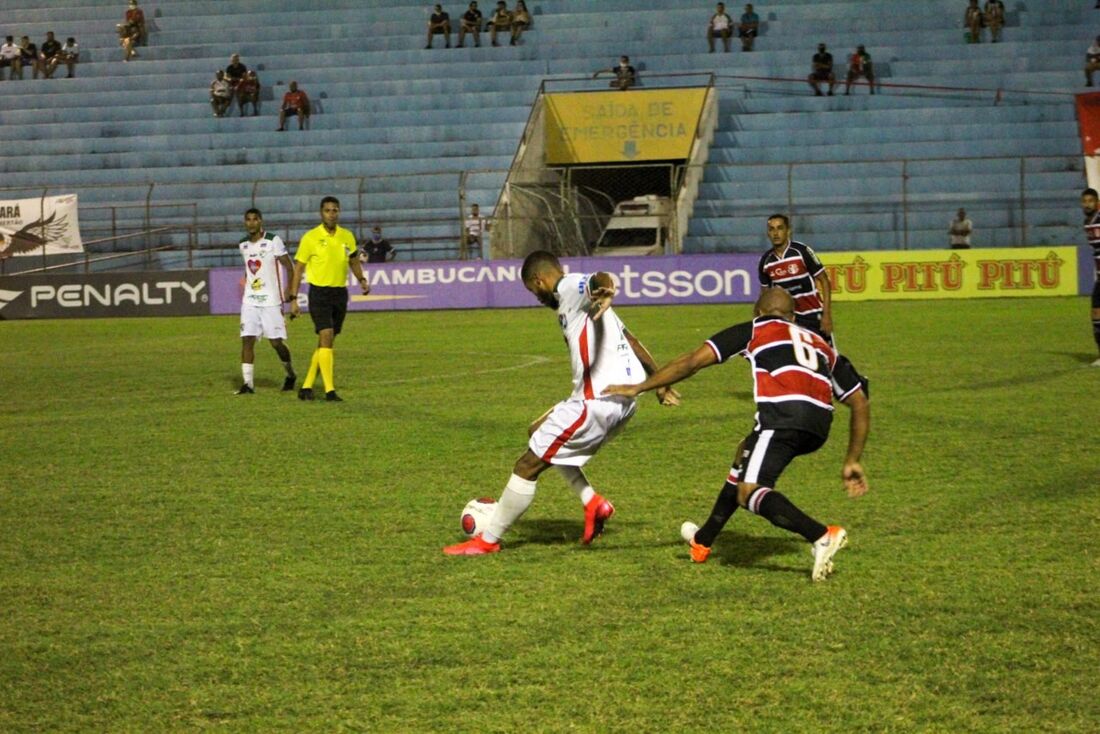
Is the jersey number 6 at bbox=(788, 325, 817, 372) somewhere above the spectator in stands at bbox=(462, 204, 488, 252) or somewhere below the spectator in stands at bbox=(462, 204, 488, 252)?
below

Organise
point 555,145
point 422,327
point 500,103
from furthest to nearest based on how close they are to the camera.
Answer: point 500,103, point 555,145, point 422,327

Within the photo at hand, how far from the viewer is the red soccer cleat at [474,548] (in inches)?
292

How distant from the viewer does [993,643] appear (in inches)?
220

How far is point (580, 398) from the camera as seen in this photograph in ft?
24.2

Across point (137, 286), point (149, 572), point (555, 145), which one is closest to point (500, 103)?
point (555, 145)

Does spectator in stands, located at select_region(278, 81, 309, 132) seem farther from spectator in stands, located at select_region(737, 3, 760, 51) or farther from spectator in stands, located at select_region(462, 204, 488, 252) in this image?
spectator in stands, located at select_region(737, 3, 760, 51)

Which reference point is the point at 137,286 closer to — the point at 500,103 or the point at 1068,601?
the point at 500,103

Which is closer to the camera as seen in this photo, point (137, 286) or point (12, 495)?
point (12, 495)

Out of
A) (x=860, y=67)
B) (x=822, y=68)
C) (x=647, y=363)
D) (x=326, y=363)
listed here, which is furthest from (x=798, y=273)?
(x=860, y=67)

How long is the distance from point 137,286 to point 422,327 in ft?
32.8

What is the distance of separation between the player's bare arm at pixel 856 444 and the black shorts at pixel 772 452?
0.18 meters

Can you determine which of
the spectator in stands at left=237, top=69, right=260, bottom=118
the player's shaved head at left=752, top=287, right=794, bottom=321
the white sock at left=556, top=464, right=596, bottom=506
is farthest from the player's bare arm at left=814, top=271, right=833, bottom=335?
the spectator in stands at left=237, top=69, right=260, bottom=118

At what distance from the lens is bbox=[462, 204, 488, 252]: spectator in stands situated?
3409 centimetres

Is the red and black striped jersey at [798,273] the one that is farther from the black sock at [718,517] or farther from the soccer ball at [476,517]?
the black sock at [718,517]
